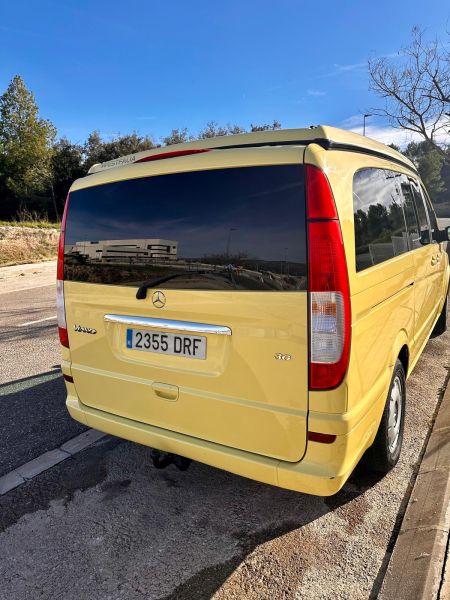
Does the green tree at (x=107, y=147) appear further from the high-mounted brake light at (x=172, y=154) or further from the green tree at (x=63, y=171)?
the high-mounted brake light at (x=172, y=154)

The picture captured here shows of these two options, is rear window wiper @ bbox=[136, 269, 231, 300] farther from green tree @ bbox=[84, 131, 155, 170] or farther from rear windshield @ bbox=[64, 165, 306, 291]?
green tree @ bbox=[84, 131, 155, 170]

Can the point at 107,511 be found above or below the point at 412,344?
below

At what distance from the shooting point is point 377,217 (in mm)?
2482

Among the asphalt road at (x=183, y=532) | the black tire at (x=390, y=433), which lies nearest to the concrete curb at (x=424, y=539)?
the asphalt road at (x=183, y=532)

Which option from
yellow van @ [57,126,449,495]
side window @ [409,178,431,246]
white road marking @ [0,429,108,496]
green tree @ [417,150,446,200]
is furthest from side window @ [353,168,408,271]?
green tree @ [417,150,446,200]

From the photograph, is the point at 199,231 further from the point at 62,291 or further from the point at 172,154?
the point at 62,291

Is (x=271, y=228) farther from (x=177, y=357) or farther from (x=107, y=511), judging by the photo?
(x=107, y=511)

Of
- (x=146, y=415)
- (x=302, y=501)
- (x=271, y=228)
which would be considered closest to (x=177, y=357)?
(x=146, y=415)

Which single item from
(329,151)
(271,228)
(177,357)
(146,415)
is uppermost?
(329,151)

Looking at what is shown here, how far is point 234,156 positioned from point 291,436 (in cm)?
135

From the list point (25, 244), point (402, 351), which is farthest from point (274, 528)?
point (25, 244)

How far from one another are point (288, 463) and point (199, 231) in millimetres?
1209

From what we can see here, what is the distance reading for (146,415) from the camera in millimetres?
2467

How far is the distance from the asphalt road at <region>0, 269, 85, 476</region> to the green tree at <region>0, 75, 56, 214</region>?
29.5 meters
